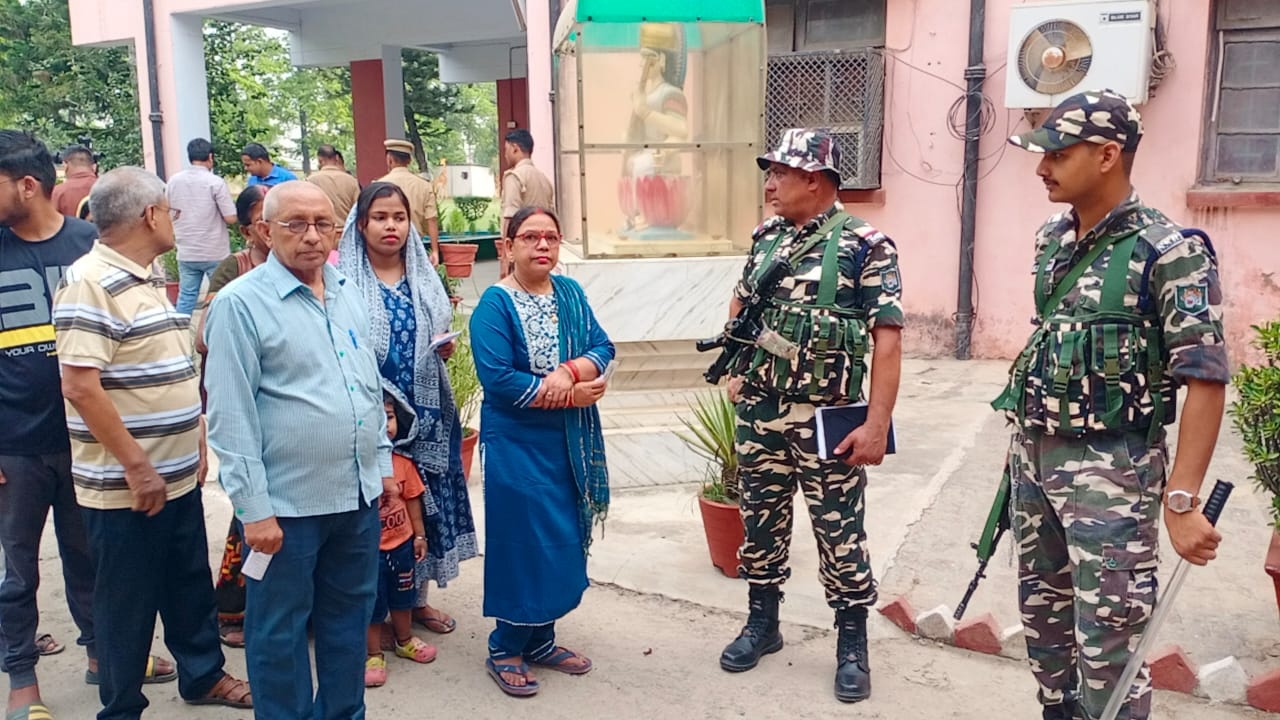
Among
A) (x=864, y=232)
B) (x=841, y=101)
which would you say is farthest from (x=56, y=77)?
(x=864, y=232)

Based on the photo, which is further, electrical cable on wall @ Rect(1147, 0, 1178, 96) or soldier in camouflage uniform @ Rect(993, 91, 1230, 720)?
electrical cable on wall @ Rect(1147, 0, 1178, 96)

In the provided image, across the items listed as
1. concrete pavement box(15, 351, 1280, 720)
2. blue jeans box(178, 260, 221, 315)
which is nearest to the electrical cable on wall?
concrete pavement box(15, 351, 1280, 720)

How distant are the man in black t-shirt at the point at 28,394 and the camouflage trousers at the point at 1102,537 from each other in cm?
286

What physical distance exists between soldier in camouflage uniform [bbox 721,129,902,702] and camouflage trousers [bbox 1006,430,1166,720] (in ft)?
2.04

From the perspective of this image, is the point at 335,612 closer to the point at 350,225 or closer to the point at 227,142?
the point at 350,225

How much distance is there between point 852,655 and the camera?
11.0 feet

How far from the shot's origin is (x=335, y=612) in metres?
2.78

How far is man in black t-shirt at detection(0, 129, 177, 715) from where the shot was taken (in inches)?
122

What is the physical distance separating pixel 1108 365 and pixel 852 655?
137 cm

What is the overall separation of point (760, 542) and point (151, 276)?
2049mm

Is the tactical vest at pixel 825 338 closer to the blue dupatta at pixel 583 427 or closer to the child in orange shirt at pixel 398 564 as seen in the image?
the blue dupatta at pixel 583 427

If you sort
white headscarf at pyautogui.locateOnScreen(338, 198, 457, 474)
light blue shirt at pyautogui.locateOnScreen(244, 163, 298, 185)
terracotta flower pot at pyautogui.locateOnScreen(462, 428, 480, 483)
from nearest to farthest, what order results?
white headscarf at pyautogui.locateOnScreen(338, 198, 457, 474)
terracotta flower pot at pyautogui.locateOnScreen(462, 428, 480, 483)
light blue shirt at pyautogui.locateOnScreen(244, 163, 298, 185)

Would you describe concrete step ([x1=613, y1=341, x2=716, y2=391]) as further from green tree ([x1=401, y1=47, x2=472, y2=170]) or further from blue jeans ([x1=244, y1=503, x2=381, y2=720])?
green tree ([x1=401, y1=47, x2=472, y2=170])

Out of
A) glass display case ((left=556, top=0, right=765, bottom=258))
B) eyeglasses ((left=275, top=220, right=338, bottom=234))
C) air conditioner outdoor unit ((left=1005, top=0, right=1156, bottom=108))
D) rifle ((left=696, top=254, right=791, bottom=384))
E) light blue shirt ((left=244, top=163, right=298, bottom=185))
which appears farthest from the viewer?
light blue shirt ((left=244, top=163, right=298, bottom=185))
